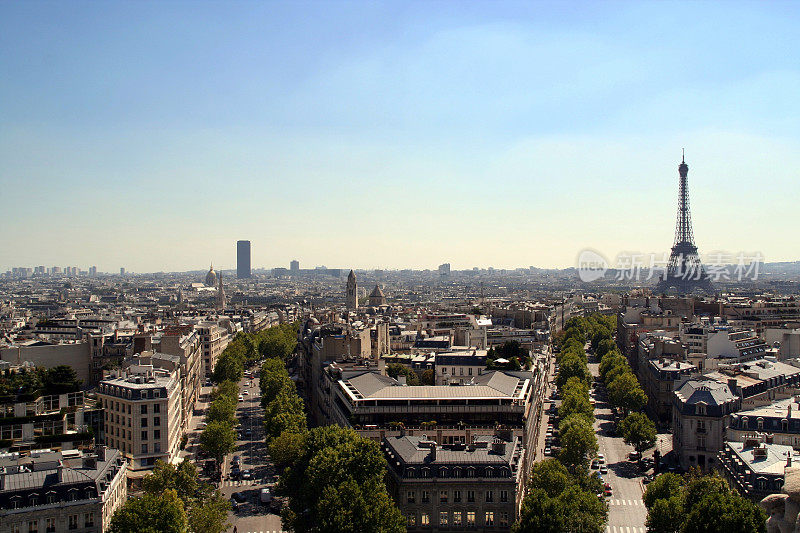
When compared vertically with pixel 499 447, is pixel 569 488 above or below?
below

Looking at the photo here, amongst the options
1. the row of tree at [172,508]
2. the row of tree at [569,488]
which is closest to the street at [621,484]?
the row of tree at [569,488]

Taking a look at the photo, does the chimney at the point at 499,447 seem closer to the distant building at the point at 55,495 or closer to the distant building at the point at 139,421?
the distant building at the point at 55,495

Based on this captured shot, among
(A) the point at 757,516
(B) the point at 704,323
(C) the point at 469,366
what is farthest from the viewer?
(B) the point at 704,323

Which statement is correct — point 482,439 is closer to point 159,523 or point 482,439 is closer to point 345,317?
point 159,523

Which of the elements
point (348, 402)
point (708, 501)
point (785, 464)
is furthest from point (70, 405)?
point (785, 464)

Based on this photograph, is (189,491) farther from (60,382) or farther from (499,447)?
(60,382)

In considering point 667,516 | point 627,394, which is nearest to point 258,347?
point 627,394
